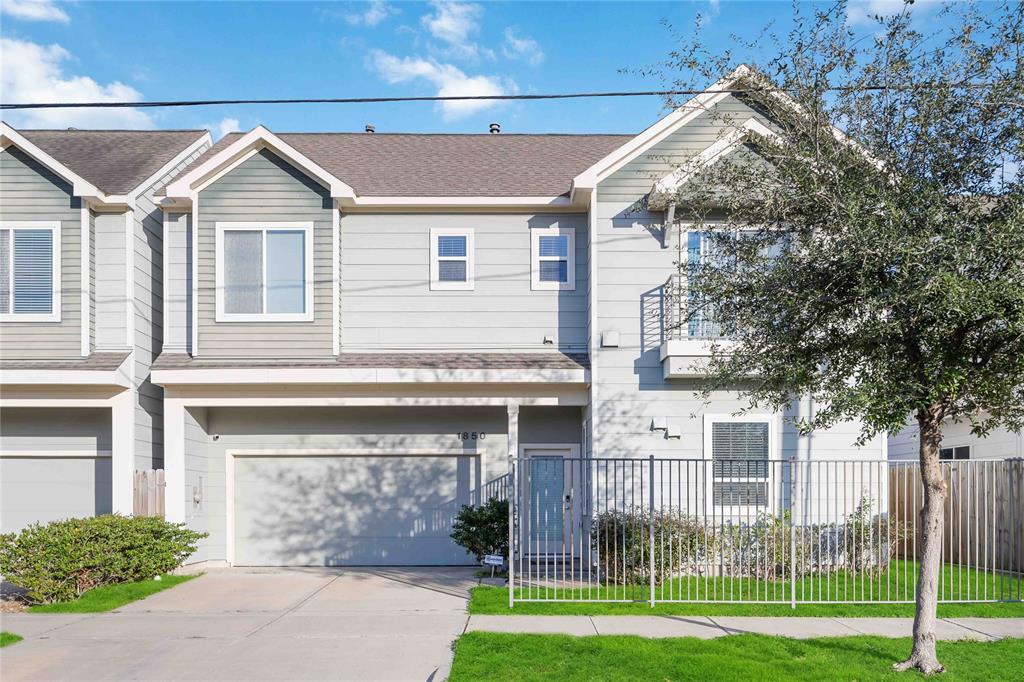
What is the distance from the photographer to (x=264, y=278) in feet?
49.1

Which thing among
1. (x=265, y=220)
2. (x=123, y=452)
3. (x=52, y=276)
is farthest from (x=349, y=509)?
(x=52, y=276)

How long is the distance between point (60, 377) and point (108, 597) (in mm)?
3807

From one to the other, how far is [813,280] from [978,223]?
4.83ft

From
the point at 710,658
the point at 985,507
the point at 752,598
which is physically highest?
the point at 985,507

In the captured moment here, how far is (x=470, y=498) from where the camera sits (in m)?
16.0

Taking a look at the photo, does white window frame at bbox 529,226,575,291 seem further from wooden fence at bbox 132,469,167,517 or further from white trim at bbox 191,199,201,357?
wooden fence at bbox 132,469,167,517

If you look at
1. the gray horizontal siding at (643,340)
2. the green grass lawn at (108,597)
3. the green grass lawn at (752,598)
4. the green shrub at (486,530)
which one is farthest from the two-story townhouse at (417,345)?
the green grass lawn at (752,598)

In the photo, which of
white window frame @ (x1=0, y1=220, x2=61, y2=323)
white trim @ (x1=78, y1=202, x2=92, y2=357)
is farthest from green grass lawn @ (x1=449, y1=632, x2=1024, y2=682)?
white window frame @ (x1=0, y1=220, x2=61, y2=323)

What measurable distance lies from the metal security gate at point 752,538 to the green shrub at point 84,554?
551 centimetres

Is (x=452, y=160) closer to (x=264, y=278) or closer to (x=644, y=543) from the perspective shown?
(x=264, y=278)

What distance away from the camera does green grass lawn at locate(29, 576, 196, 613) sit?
38.2ft

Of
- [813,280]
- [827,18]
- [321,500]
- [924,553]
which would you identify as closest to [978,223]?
[813,280]

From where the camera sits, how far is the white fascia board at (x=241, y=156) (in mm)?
14711

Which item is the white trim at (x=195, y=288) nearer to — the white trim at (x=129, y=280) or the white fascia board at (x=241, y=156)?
the white fascia board at (x=241, y=156)
